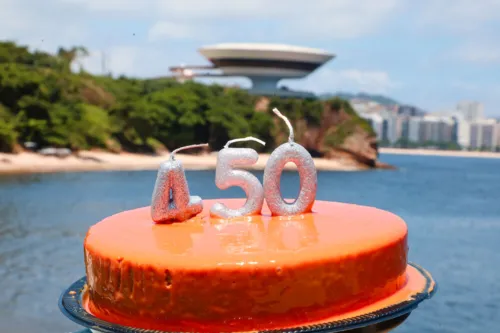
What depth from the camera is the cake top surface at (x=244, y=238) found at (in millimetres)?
5875

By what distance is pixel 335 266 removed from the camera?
6031 mm

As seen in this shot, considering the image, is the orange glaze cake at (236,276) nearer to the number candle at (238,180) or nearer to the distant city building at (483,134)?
the number candle at (238,180)

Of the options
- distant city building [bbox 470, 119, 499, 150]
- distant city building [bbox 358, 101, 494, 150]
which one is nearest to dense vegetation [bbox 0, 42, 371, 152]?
distant city building [bbox 358, 101, 494, 150]

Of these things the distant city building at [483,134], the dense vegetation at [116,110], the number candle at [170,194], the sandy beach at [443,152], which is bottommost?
the sandy beach at [443,152]

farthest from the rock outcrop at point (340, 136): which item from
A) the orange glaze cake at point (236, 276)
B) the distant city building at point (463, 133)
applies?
the distant city building at point (463, 133)

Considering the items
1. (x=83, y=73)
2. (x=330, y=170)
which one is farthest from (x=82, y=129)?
(x=330, y=170)

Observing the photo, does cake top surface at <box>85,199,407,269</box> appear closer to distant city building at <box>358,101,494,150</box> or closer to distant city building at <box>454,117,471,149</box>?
distant city building at <box>358,101,494,150</box>

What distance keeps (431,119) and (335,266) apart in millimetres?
153652

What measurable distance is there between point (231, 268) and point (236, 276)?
0.08 m

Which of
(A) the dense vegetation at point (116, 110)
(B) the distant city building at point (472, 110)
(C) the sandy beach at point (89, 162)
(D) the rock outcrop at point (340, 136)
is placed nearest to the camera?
(C) the sandy beach at point (89, 162)

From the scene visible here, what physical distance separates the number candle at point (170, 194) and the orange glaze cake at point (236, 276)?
40 centimetres

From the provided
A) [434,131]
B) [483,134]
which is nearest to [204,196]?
[434,131]

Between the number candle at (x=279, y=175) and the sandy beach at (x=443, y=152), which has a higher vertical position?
the number candle at (x=279, y=175)

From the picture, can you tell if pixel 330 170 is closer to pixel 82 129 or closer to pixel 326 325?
pixel 82 129
